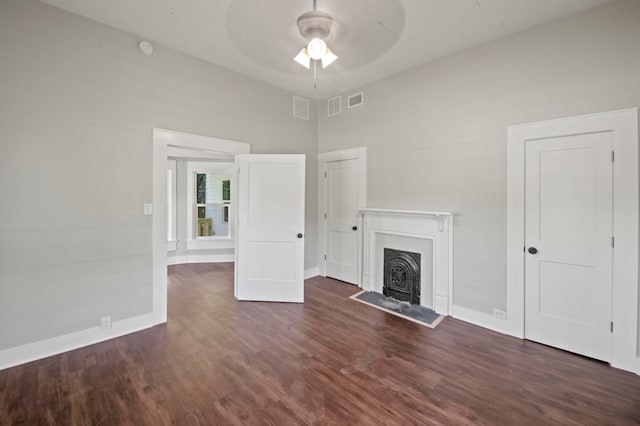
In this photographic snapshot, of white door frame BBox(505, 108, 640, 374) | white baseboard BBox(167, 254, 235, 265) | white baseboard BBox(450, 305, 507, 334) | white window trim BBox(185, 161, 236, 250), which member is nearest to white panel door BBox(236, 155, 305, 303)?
white baseboard BBox(450, 305, 507, 334)

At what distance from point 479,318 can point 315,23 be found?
11.9ft

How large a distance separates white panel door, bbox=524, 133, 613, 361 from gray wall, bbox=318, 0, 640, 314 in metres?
0.27

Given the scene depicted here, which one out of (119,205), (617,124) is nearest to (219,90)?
(119,205)

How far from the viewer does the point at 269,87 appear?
13.7 feet

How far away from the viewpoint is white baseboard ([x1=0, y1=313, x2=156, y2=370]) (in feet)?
7.64

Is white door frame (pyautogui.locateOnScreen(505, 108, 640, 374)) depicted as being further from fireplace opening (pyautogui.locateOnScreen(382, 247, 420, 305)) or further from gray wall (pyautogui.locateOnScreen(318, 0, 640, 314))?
fireplace opening (pyautogui.locateOnScreen(382, 247, 420, 305))

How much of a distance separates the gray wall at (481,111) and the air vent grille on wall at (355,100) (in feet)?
0.30

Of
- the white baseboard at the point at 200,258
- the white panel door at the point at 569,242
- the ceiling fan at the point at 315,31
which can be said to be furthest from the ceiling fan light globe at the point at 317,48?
the white baseboard at the point at 200,258

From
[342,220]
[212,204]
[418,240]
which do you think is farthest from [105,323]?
[212,204]

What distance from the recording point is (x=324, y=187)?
191 inches

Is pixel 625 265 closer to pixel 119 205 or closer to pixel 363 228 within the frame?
pixel 363 228

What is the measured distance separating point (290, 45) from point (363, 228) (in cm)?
272

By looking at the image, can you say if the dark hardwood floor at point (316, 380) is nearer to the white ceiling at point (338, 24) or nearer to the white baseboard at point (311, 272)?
the white baseboard at point (311, 272)

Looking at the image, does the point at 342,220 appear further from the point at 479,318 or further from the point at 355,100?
the point at 479,318
